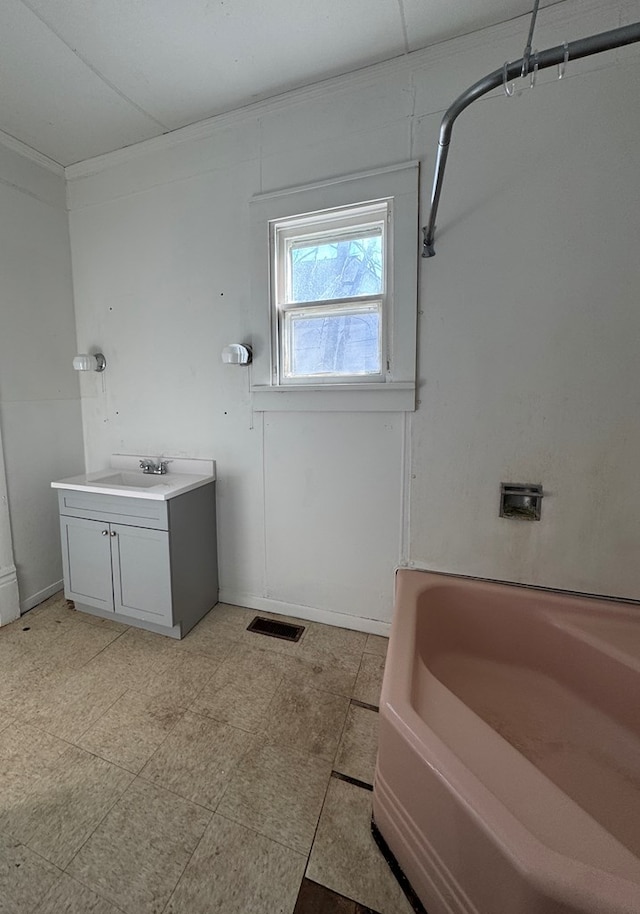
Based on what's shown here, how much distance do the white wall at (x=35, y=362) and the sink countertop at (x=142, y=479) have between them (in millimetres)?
245

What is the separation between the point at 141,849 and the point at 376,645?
46.5 inches

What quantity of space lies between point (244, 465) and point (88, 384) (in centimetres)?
131

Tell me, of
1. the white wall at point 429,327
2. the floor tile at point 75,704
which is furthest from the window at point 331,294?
the floor tile at point 75,704

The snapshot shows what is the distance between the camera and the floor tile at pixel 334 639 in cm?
186

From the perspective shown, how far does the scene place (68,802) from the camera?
3.75 ft

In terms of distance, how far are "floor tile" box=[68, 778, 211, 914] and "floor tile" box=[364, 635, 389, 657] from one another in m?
0.96

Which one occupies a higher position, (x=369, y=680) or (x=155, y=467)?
(x=155, y=467)

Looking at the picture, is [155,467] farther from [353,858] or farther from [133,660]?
[353,858]

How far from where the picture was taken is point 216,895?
3.06ft

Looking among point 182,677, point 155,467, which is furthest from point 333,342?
point 182,677

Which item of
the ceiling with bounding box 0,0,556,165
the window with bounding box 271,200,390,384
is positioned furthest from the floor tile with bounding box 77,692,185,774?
the ceiling with bounding box 0,0,556,165

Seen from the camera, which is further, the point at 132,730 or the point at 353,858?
the point at 132,730

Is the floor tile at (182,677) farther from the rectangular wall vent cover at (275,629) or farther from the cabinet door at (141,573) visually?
the rectangular wall vent cover at (275,629)

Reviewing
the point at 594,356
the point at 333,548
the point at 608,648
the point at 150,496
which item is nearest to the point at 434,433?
the point at 594,356
